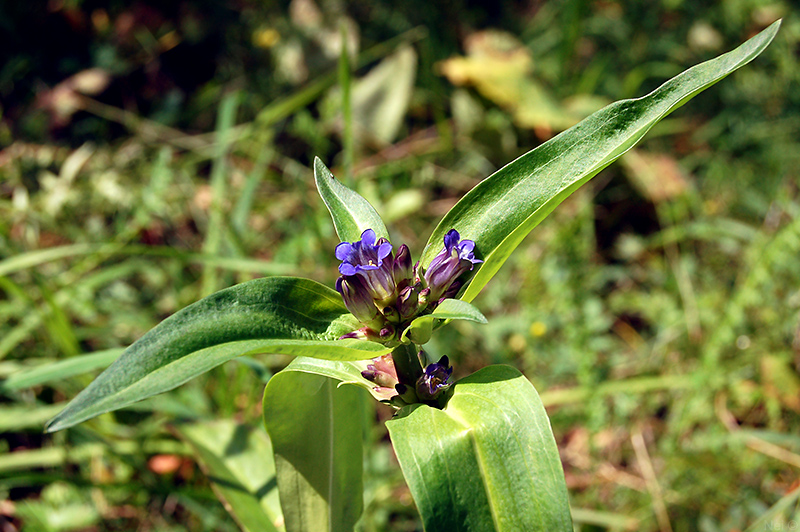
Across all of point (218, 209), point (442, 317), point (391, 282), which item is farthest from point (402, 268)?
point (218, 209)

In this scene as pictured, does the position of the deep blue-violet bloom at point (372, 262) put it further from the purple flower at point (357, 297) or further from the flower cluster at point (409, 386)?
the flower cluster at point (409, 386)

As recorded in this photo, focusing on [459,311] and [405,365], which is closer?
[459,311]

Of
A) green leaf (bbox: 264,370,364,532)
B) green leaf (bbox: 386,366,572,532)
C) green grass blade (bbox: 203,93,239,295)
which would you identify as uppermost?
green grass blade (bbox: 203,93,239,295)

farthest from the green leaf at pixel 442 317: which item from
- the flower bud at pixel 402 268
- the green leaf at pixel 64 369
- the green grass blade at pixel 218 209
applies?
the green grass blade at pixel 218 209

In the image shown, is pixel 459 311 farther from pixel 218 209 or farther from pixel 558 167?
pixel 218 209

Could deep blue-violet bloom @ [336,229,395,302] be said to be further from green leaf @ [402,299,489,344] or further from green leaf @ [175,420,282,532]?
green leaf @ [175,420,282,532]

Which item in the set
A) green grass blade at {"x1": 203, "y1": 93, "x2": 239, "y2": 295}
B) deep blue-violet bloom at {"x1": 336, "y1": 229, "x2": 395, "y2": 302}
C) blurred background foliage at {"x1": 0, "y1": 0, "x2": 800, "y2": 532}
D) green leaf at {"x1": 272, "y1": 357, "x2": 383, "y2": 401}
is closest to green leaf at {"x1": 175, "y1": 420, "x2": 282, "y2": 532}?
blurred background foliage at {"x1": 0, "y1": 0, "x2": 800, "y2": 532}
